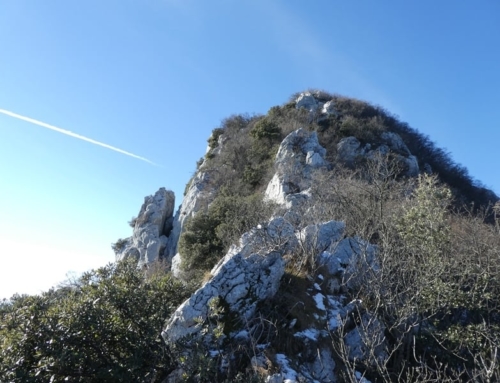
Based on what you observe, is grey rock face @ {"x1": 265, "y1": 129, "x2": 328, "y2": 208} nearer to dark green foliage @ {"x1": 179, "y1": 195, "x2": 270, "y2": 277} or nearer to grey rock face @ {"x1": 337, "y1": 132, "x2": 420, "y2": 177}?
dark green foliage @ {"x1": 179, "y1": 195, "x2": 270, "y2": 277}

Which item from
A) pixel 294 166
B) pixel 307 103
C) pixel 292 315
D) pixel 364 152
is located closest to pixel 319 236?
pixel 292 315

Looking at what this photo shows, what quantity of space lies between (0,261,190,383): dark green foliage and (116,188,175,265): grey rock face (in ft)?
64.5

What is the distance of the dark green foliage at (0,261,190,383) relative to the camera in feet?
16.2

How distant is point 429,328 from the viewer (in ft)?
25.7

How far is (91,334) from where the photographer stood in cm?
548

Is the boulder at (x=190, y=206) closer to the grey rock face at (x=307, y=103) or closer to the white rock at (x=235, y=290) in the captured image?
the grey rock face at (x=307, y=103)

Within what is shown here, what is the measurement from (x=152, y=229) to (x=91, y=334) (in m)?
22.1

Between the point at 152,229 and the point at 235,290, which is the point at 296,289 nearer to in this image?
the point at 235,290

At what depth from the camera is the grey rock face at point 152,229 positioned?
26203 millimetres

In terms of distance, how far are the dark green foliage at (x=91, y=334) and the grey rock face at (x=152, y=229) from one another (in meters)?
19.7

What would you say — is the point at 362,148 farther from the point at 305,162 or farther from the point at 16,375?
the point at 16,375

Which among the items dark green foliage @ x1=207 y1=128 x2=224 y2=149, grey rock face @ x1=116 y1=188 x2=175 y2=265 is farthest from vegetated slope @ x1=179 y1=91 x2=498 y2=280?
grey rock face @ x1=116 y1=188 x2=175 y2=265

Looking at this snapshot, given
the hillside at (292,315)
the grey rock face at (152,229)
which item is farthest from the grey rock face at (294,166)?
the grey rock face at (152,229)

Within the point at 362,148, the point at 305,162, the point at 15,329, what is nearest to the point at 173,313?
the point at 15,329
